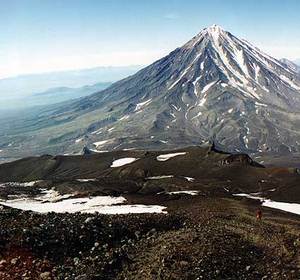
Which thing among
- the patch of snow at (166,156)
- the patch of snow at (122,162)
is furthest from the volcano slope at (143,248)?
the patch of snow at (122,162)

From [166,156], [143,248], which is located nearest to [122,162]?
[166,156]

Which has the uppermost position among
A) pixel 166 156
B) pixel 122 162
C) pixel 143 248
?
pixel 143 248

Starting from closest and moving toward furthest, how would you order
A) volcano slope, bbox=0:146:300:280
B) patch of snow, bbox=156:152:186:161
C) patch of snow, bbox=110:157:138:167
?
volcano slope, bbox=0:146:300:280
patch of snow, bbox=156:152:186:161
patch of snow, bbox=110:157:138:167

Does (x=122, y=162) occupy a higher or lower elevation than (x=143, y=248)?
lower

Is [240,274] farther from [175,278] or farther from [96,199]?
[96,199]

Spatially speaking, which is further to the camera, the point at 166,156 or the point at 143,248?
the point at 166,156

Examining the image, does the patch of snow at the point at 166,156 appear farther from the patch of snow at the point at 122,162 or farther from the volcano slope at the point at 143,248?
the volcano slope at the point at 143,248

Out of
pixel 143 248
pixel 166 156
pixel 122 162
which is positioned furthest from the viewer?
pixel 122 162

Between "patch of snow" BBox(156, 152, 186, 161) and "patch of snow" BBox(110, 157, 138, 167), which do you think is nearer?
"patch of snow" BBox(156, 152, 186, 161)

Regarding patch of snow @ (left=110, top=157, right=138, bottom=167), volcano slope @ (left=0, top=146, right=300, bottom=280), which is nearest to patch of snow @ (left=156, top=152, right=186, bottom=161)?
patch of snow @ (left=110, top=157, right=138, bottom=167)

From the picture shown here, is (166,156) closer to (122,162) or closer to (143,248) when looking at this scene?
(122,162)

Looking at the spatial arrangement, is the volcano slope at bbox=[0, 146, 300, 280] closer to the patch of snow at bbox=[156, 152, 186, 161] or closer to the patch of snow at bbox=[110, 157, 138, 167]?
the patch of snow at bbox=[156, 152, 186, 161]
